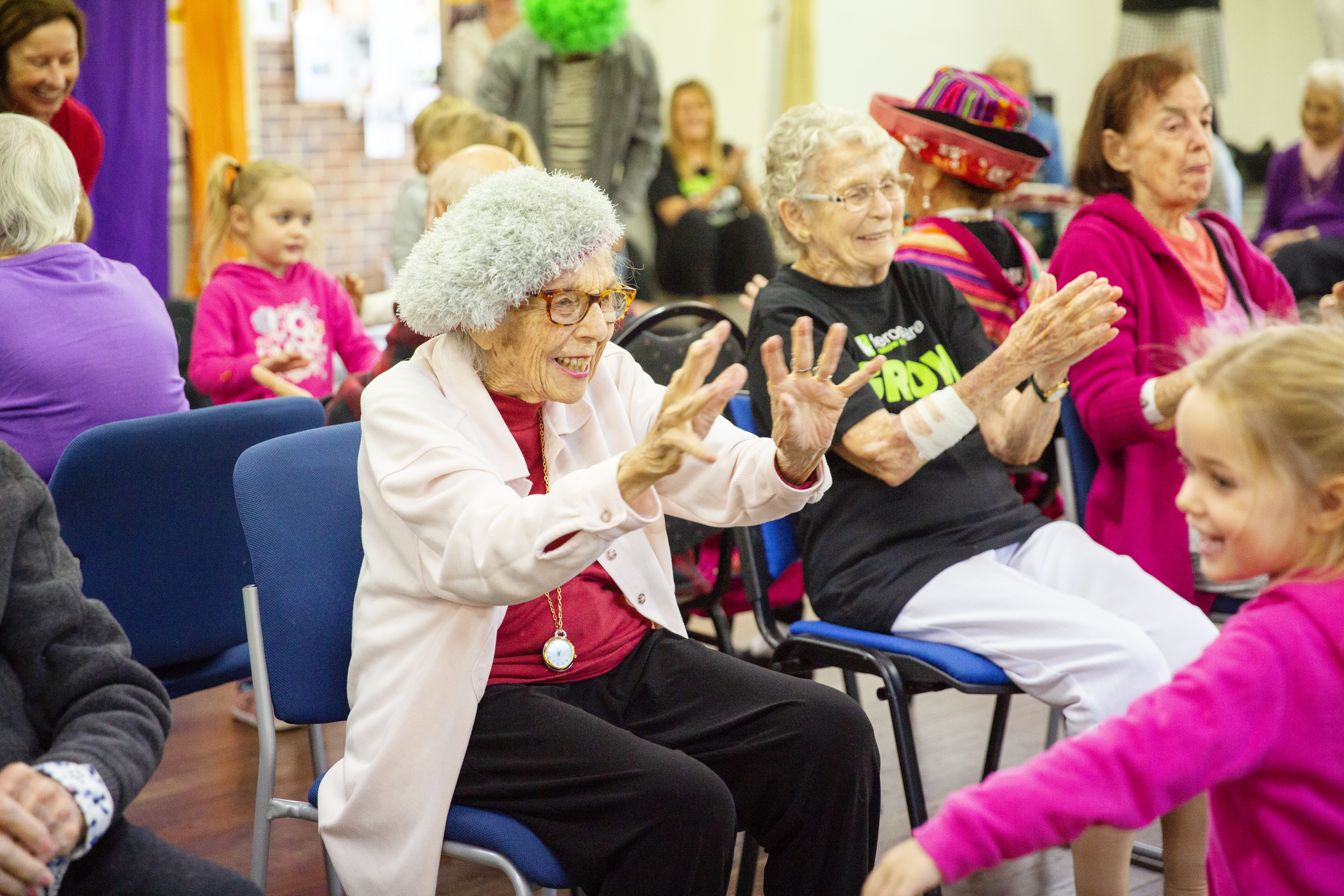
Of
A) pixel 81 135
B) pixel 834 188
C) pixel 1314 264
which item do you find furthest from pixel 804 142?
pixel 1314 264

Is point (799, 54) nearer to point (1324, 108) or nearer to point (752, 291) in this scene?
point (1324, 108)

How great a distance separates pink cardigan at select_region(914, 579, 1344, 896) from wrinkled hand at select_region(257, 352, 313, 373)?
229cm

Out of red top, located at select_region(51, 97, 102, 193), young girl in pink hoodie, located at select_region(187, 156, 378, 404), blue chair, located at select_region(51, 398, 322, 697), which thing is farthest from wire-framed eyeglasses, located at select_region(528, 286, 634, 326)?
red top, located at select_region(51, 97, 102, 193)

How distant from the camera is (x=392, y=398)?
5.21 feet

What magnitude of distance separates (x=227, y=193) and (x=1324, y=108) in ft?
13.7

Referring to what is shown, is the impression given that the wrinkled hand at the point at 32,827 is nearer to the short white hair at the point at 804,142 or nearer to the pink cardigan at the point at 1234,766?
the pink cardigan at the point at 1234,766

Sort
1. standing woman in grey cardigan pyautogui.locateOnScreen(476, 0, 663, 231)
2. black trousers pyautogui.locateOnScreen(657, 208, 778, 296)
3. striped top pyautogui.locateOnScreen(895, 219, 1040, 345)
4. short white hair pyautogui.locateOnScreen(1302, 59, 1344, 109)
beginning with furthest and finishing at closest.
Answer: black trousers pyautogui.locateOnScreen(657, 208, 778, 296)
standing woman in grey cardigan pyautogui.locateOnScreen(476, 0, 663, 231)
short white hair pyautogui.locateOnScreen(1302, 59, 1344, 109)
striped top pyautogui.locateOnScreen(895, 219, 1040, 345)

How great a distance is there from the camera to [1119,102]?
2539 mm

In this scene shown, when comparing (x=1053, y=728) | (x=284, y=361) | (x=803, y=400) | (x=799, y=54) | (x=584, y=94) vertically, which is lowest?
(x=1053, y=728)

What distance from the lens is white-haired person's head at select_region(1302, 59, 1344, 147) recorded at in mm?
5004

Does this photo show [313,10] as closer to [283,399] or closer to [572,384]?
[283,399]

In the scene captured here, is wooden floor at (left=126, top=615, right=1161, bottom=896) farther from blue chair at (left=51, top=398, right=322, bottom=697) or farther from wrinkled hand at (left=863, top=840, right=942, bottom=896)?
wrinkled hand at (left=863, top=840, right=942, bottom=896)

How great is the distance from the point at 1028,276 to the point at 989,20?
6.05 meters

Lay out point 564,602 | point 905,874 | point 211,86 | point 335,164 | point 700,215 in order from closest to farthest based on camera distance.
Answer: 1. point 905,874
2. point 564,602
3. point 211,86
4. point 700,215
5. point 335,164
